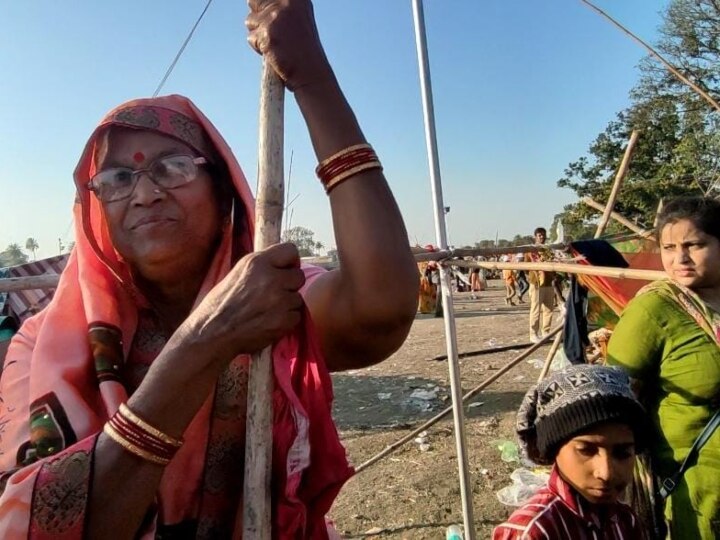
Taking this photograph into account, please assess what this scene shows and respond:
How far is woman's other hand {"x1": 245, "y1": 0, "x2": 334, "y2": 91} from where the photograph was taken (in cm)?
118

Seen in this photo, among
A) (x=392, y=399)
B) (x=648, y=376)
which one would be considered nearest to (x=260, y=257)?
(x=648, y=376)

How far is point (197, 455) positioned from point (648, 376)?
2.18 meters

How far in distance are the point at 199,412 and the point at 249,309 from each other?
42cm

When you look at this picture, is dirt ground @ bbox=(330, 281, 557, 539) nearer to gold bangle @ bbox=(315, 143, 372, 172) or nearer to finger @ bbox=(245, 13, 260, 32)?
gold bangle @ bbox=(315, 143, 372, 172)

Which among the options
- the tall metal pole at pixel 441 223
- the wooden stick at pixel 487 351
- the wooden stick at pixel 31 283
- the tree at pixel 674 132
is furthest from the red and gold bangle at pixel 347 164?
the tree at pixel 674 132

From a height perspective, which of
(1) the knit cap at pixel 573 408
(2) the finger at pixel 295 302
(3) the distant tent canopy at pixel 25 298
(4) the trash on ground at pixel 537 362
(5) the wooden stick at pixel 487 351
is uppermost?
(2) the finger at pixel 295 302

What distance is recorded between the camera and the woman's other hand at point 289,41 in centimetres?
118

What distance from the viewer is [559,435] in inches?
83.9

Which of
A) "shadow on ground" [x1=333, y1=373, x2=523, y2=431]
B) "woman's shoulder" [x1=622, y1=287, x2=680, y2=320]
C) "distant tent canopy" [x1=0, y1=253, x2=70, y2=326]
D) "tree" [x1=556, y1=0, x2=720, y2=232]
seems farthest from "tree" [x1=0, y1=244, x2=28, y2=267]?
"tree" [x1=556, y1=0, x2=720, y2=232]

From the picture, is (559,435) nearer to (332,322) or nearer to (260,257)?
(332,322)

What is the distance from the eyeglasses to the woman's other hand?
341 mm

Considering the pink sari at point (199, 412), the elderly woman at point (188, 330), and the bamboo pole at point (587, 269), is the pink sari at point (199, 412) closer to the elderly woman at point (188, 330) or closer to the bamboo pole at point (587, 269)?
the elderly woman at point (188, 330)

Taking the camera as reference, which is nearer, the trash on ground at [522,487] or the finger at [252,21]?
the finger at [252,21]

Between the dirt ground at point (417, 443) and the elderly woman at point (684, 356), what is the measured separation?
2044mm
